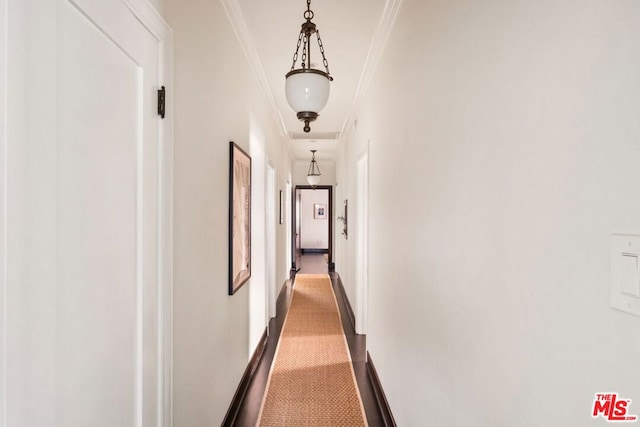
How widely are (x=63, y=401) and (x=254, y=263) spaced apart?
2.81 metres

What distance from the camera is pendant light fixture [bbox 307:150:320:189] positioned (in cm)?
762

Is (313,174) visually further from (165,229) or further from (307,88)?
(165,229)

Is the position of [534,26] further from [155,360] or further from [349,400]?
[349,400]

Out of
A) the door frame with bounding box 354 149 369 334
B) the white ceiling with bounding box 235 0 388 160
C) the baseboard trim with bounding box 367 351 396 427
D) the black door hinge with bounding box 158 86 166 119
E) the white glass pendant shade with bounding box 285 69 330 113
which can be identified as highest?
the white ceiling with bounding box 235 0 388 160

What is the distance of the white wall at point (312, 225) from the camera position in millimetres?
13453

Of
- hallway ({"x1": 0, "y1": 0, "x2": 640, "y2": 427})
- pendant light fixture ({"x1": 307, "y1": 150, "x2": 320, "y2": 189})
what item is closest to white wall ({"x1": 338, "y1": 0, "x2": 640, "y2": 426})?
hallway ({"x1": 0, "y1": 0, "x2": 640, "y2": 427})

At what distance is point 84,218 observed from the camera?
0.88 m

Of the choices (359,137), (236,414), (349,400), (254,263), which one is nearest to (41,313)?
(236,414)

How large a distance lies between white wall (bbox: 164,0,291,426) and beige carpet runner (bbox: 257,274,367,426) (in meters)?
0.40

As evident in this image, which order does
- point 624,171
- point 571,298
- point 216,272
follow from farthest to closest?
point 216,272 → point 571,298 → point 624,171

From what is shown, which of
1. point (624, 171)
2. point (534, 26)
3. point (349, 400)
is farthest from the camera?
point (349, 400)

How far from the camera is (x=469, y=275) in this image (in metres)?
1.20

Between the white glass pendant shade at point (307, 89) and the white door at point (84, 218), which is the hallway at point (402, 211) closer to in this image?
the white door at point (84, 218)

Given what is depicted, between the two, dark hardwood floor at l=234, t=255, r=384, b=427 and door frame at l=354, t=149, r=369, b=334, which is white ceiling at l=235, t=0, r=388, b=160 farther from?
dark hardwood floor at l=234, t=255, r=384, b=427
